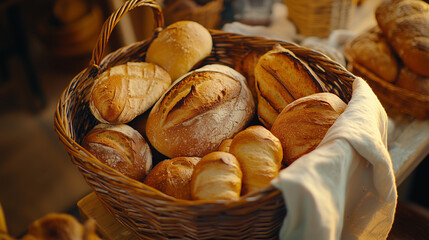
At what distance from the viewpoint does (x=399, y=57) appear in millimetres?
1320

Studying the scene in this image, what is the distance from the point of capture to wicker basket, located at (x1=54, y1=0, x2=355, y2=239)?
64 centimetres

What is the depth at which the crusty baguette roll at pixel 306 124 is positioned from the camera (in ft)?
2.73

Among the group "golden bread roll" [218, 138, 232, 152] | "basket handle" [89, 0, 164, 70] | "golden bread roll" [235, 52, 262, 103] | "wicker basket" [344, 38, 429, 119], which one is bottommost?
"wicker basket" [344, 38, 429, 119]

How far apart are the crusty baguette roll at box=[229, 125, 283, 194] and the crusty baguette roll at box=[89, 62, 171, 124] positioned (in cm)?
35

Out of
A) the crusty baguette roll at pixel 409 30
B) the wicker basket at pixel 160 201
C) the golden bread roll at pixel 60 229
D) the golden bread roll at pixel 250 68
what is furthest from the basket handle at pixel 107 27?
the crusty baguette roll at pixel 409 30

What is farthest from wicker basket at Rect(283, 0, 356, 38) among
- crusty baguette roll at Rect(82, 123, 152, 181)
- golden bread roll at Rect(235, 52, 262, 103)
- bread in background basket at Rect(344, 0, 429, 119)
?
crusty baguette roll at Rect(82, 123, 152, 181)

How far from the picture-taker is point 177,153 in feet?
3.13

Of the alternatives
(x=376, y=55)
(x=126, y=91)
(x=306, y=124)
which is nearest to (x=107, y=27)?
(x=126, y=91)

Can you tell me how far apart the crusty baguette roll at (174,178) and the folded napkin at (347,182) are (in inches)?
9.6

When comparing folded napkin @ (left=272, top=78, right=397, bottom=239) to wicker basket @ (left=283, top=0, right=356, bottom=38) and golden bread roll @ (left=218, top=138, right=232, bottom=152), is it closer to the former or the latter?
golden bread roll @ (left=218, top=138, right=232, bottom=152)

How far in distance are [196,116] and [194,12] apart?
1100 millimetres

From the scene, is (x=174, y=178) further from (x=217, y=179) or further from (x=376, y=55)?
(x=376, y=55)

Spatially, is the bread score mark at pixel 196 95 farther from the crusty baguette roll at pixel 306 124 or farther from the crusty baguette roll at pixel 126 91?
the crusty baguette roll at pixel 306 124

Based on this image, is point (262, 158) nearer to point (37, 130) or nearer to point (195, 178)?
point (195, 178)
